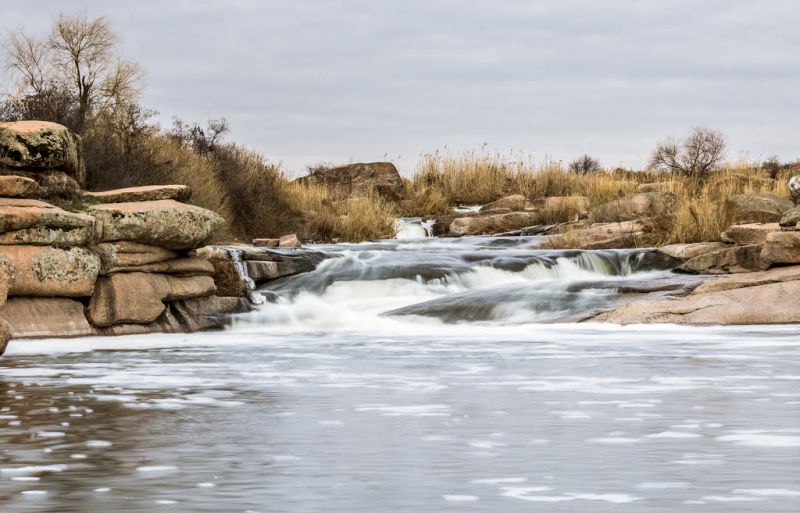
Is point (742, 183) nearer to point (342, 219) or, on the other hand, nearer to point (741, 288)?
point (342, 219)

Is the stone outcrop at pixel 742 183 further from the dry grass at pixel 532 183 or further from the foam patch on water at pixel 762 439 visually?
the foam patch on water at pixel 762 439

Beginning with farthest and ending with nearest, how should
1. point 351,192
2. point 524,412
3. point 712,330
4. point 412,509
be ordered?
point 351,192, point 712,330, point 524,412, point 412,509

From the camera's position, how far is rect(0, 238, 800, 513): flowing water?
5270 millimetres

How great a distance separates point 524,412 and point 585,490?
269 centimetres

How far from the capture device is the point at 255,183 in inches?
1134

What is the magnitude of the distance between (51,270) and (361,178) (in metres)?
21.7

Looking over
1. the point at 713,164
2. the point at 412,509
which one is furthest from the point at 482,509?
the point at 713,164

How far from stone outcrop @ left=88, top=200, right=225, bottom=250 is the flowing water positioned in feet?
4.65

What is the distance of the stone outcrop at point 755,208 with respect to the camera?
24281 mm

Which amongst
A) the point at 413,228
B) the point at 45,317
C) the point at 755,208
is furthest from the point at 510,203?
the point at 45,317

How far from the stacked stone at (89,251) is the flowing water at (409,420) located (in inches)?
30.5

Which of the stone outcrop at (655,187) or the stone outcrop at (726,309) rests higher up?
the stone outcrop at (655,187)

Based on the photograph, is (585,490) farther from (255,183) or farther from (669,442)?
(255,183)

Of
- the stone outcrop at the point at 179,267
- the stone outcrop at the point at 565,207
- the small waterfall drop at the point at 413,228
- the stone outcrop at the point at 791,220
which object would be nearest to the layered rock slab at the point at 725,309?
the stone outcrop at the point at 791,220
